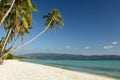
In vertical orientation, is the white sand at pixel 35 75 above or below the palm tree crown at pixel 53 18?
below

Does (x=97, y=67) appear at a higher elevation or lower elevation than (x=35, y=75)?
lower

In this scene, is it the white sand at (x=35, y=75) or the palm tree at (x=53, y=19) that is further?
the palm tree at (x=53, y=19)

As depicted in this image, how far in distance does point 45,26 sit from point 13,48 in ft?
22.0

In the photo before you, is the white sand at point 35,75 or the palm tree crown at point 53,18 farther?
the palm tree crown at point 53,18

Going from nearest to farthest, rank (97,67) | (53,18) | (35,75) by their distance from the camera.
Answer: (35,75), (53,18), (97,67)

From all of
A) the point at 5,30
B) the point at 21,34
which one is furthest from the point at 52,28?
the point at 5,30

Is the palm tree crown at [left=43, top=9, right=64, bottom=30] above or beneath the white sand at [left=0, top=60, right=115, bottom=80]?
above

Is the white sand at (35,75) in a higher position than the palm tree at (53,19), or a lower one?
lower

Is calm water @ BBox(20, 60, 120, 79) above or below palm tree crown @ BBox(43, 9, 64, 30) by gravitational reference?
below

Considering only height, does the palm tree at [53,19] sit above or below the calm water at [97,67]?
above

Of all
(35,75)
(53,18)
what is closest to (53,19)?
(53,18)

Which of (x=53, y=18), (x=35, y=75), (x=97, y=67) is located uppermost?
(x=53, y=18)

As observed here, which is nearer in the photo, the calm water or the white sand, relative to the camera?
the white sand

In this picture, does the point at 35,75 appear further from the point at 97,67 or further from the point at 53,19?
the point at 97,67
